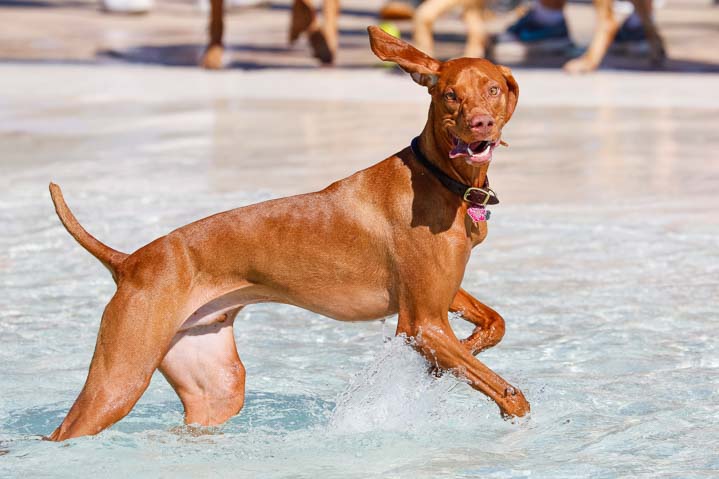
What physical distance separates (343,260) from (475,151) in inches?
22.3

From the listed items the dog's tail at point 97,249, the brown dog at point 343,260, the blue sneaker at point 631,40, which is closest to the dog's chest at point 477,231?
the brown dog at point 343,260

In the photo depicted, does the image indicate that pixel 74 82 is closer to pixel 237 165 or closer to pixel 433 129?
pixel 237 165

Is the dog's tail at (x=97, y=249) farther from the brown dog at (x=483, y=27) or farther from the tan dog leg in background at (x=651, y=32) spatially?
the tan dog leg in background at (x=651, y=32)

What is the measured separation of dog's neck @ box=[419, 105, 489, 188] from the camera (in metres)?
4.17

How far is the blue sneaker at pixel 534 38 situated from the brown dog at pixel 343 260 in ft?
37.4

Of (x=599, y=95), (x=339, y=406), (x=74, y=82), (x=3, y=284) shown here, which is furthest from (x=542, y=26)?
(x=339, y=406)

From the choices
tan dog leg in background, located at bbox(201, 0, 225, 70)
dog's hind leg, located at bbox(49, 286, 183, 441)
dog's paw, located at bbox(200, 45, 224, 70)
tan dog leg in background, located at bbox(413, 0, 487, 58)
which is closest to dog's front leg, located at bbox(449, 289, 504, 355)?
dog's hind leg, located at bbox(49, 286, 183, 441)

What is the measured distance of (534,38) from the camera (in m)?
15.5

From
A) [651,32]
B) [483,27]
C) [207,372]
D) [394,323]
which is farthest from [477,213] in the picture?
[651,32]

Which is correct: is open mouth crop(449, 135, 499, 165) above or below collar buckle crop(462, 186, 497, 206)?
above

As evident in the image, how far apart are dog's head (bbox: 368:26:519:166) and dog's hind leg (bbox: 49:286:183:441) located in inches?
37.6

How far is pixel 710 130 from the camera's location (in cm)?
1037

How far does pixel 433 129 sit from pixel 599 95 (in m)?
8.61

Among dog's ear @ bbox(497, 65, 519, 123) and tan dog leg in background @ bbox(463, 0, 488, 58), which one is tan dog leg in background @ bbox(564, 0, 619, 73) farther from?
dog's ear @ bbox(497, 65, 519, 123)
